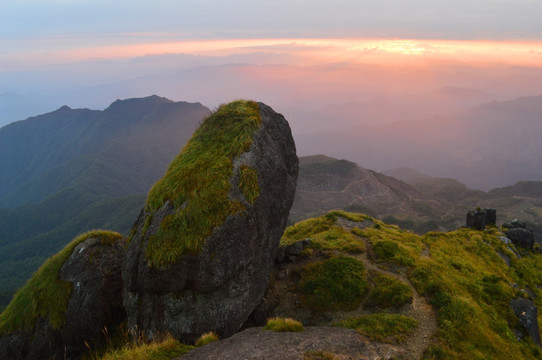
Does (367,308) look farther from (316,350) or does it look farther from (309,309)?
(316,350)

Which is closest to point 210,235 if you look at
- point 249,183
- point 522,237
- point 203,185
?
point 203,185

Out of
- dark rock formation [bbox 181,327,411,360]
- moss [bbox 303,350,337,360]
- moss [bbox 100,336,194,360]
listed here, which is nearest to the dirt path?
dark rock formation [bbox 181,327,411,360]

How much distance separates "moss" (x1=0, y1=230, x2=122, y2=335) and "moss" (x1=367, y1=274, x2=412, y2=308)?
1707 cm

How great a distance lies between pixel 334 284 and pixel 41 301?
55.1 feet

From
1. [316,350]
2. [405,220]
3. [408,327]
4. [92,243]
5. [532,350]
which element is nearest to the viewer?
[316,350]

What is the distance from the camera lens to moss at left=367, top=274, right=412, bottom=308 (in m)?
16.8

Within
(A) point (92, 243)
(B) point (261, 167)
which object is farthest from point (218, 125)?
(A) point (92, 243)

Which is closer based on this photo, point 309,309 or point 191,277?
point 191,277

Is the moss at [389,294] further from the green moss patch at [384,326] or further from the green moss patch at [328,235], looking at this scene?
the green moss patch at [328,235]

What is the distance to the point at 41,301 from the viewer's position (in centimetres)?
1697

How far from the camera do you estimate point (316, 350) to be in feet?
35.8

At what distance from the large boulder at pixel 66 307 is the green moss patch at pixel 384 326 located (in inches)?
521

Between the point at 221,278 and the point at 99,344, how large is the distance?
27.7 ft

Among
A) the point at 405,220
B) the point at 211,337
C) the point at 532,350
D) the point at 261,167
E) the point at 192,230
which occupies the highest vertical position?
the point at 261,167
